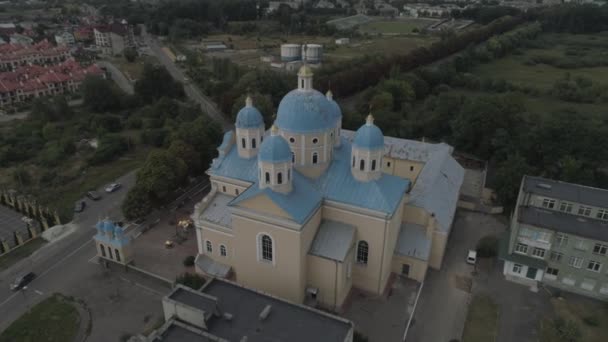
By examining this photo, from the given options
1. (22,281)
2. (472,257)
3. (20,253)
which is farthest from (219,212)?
(472,257)

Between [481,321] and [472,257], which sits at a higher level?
[472,257]

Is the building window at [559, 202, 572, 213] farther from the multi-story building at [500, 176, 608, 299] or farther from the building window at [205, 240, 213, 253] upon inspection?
the building window at [205, 240, 213, 253]

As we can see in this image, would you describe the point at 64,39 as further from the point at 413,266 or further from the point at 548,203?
the point at 548,203

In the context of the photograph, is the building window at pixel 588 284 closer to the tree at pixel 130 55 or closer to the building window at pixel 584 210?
the building window at pixel 584 210

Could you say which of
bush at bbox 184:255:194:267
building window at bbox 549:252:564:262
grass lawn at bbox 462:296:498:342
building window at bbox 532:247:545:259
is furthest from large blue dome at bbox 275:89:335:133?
building window at bbox 549:252:564:262

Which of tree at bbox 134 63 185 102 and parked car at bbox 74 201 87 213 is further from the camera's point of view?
tree at bbox 134 63 185 102

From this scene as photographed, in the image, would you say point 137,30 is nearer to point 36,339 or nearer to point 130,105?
point 130,105

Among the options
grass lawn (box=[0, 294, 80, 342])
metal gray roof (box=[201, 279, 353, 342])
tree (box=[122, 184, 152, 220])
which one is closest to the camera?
metal gray roof (box=[201, 279, 353, 342])
